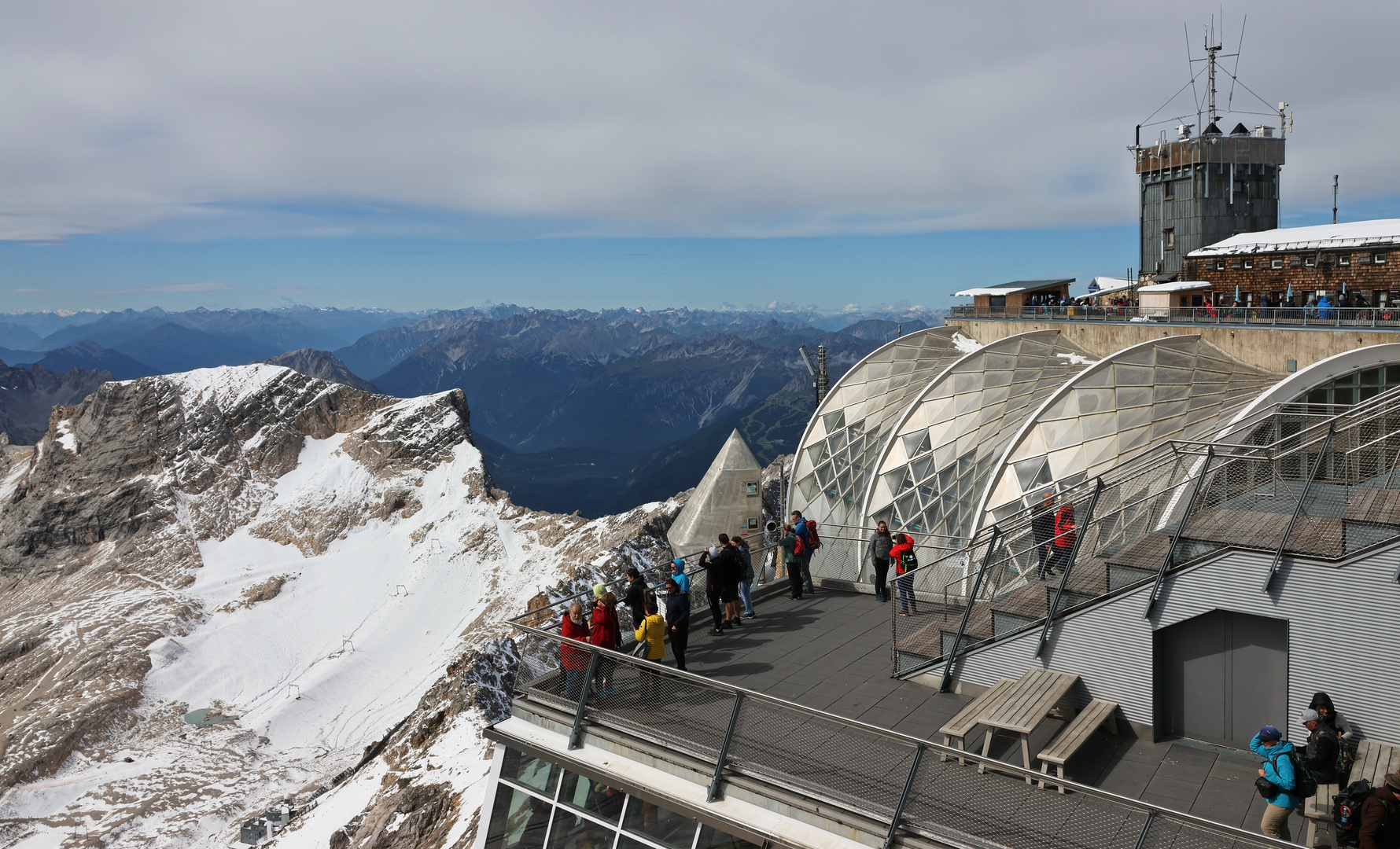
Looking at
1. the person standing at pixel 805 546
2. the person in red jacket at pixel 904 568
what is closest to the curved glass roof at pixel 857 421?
the person standing at pixel 805 546

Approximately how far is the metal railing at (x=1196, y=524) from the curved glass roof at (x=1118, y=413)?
10049mm

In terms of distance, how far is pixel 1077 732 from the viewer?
10602 mm

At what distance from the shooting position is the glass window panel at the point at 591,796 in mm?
10398

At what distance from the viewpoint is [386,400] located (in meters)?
152

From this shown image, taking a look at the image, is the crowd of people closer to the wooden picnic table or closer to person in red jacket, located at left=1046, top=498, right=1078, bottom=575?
the wooden picnic table

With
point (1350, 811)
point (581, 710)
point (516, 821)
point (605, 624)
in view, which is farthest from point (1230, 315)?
point (516, 821)

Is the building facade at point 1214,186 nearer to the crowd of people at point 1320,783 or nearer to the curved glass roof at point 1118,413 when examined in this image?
the curved glass roof at point 1118,413

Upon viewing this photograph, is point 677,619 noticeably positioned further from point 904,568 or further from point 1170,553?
point 1170,553

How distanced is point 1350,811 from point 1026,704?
3.37 metres

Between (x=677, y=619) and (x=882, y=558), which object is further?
(x=882, y=558)

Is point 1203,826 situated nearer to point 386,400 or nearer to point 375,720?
point 375,720

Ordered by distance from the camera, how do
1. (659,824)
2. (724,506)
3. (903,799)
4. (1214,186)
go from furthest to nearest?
(1214,186) < (724,506) < (659,824) < (903,799)

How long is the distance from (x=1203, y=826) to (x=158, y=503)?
529ft

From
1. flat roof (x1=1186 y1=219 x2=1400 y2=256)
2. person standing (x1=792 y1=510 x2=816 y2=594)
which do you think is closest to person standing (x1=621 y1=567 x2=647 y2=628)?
person standing (x1=792 y1=510 x2=816 y2=594)
